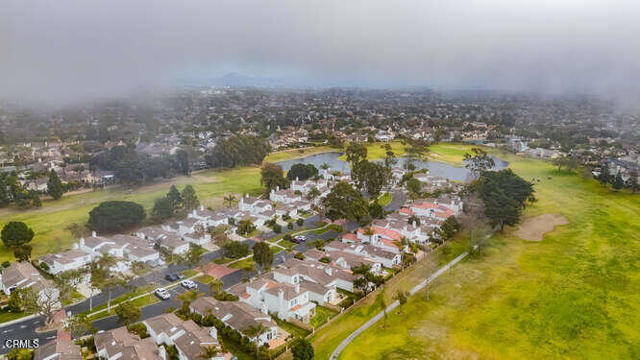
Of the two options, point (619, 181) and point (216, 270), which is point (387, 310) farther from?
point (619, 181)

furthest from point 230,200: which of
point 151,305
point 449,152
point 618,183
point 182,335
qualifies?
point 449,152

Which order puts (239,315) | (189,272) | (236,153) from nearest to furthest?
(239,315) < (189,272) < (236,153)

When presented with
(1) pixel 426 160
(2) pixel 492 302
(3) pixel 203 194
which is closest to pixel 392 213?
(2) pixel 492 302

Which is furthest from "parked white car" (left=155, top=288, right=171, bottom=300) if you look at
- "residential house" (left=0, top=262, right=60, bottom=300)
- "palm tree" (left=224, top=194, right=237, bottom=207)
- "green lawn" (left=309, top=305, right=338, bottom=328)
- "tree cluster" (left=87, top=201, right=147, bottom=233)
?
"palm tree" (left=224, top=194, right=237, bottom=207)

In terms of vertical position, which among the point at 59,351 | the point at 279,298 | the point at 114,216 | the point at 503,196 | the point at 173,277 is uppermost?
the point at 503,196

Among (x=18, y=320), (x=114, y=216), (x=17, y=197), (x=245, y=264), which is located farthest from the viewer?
(x=17, y=197)

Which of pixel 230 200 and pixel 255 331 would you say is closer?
pixel 255 331

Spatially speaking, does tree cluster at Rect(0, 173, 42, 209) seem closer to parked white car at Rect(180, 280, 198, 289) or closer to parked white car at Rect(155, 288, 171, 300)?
parked white car at Rect(155, 288, 171, 300)
